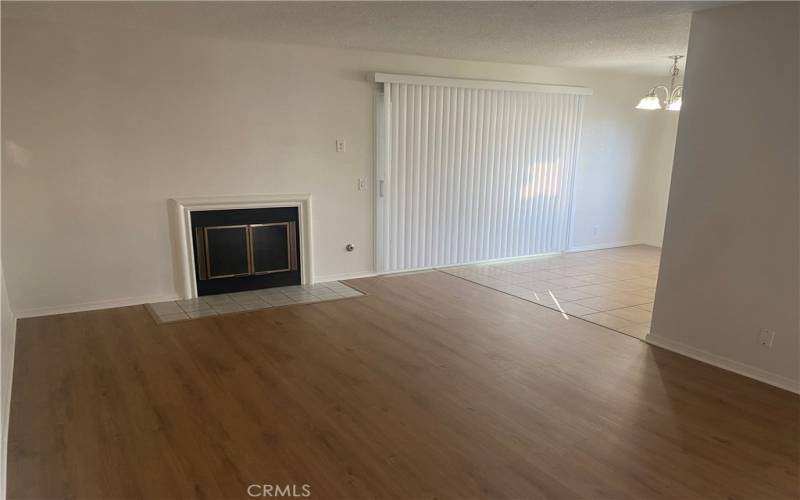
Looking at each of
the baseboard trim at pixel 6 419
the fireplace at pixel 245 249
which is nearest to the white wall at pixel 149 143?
the fireplace at pixel 245 249

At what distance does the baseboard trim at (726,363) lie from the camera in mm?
3090

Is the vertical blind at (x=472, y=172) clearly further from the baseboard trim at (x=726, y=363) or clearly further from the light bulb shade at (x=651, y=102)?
the baseboard trim at (x=726, y=363)

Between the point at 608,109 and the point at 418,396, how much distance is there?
5.52 metres

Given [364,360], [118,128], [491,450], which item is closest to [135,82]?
[118,128]

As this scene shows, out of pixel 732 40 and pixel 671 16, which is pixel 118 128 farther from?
pixel 732 40

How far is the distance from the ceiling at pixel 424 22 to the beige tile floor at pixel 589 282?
7.61ft

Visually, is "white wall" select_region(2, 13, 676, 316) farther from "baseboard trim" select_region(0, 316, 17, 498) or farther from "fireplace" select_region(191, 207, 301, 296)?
"baseboard trim" select_region(0, 316, 17, 498)

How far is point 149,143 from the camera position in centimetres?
433

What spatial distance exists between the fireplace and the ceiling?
159 centimetres

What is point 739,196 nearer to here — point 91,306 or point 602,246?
point 602,246

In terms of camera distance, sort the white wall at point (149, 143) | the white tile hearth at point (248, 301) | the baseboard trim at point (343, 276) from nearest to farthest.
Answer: the white wall at point (149, 143), the white tile hearth at point (248, 301), the baseboard trim at point (343, 276)

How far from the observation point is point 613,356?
3551 millimetres

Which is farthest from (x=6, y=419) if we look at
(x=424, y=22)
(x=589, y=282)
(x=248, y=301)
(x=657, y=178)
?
(x=657, y=178)
